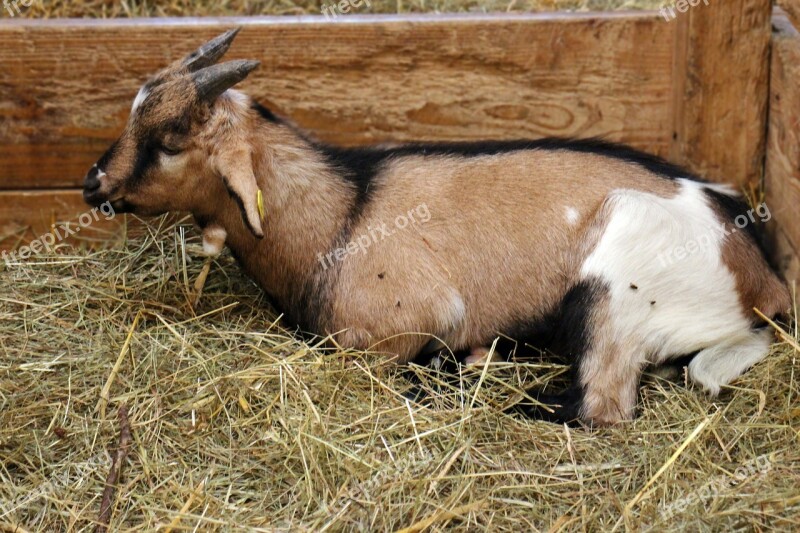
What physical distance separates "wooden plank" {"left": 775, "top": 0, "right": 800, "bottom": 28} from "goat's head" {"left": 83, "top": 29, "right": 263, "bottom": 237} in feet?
7.19

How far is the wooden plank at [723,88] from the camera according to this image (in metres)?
4.52

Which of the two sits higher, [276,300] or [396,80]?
[396,80]

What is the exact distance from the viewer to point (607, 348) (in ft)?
12.5

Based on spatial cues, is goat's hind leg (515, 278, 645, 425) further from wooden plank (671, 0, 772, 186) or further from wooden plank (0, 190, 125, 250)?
wooden plank (0, 190, 125, 250)

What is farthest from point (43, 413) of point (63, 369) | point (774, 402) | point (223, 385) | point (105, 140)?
point (774, 402)

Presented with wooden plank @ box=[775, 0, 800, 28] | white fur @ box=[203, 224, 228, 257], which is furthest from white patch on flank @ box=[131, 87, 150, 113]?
wooden plank @ box=[775, 0, 800, 28]

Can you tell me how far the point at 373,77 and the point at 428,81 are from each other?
258 millimetres

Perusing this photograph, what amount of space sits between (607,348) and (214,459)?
1.48 m

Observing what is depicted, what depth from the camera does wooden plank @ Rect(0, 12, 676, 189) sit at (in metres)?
4.65

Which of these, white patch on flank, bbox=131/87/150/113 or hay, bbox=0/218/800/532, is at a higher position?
white patch on flank, bbox=131/87/150/113

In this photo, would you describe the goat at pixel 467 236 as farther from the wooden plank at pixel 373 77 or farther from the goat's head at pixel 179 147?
the wooden plank at pixel 373 77

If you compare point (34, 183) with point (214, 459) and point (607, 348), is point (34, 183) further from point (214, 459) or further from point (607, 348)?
point (607, 348)

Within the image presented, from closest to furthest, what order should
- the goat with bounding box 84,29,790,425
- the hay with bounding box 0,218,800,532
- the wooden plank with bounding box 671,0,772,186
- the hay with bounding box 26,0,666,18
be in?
the hay with bounding box 0,218,800,532
the goat with bounding box 84,29,790,425
the wooden plank with bounding box 671,0,772,186
the hay with bounding box 26,0,666,18

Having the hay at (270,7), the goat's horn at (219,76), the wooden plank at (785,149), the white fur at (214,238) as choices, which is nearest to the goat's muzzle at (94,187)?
the white fur at (214,238)
